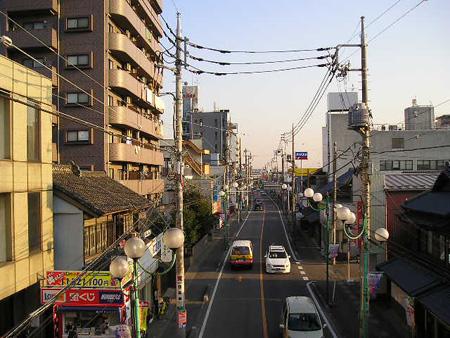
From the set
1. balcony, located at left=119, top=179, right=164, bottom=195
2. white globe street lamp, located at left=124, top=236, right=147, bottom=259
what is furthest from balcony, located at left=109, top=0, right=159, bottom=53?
white globe street lamp, located at left=124, top=236, right=147, bottom=259

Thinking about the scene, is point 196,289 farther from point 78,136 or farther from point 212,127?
point 212,127

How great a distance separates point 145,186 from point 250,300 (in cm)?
1541

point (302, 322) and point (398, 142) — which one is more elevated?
point (398, 142)

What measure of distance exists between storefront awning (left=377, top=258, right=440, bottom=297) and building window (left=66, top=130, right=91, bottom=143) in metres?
20.3

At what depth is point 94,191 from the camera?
20641 millimetres

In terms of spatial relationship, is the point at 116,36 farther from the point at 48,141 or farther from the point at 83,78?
the point at 48,141

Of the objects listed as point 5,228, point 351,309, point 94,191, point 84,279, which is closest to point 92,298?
point 84,279

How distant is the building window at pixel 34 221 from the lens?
1567 centimetres

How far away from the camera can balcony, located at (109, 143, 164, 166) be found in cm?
3322

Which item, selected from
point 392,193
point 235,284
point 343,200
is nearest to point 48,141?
point 235,284

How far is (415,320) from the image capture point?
18.4m

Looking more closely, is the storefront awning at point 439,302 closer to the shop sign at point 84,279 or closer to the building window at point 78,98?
→ the shop sign at point 84,279

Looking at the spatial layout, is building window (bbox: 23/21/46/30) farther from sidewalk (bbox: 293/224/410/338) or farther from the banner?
the banner

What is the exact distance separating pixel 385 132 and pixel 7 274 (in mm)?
48328
